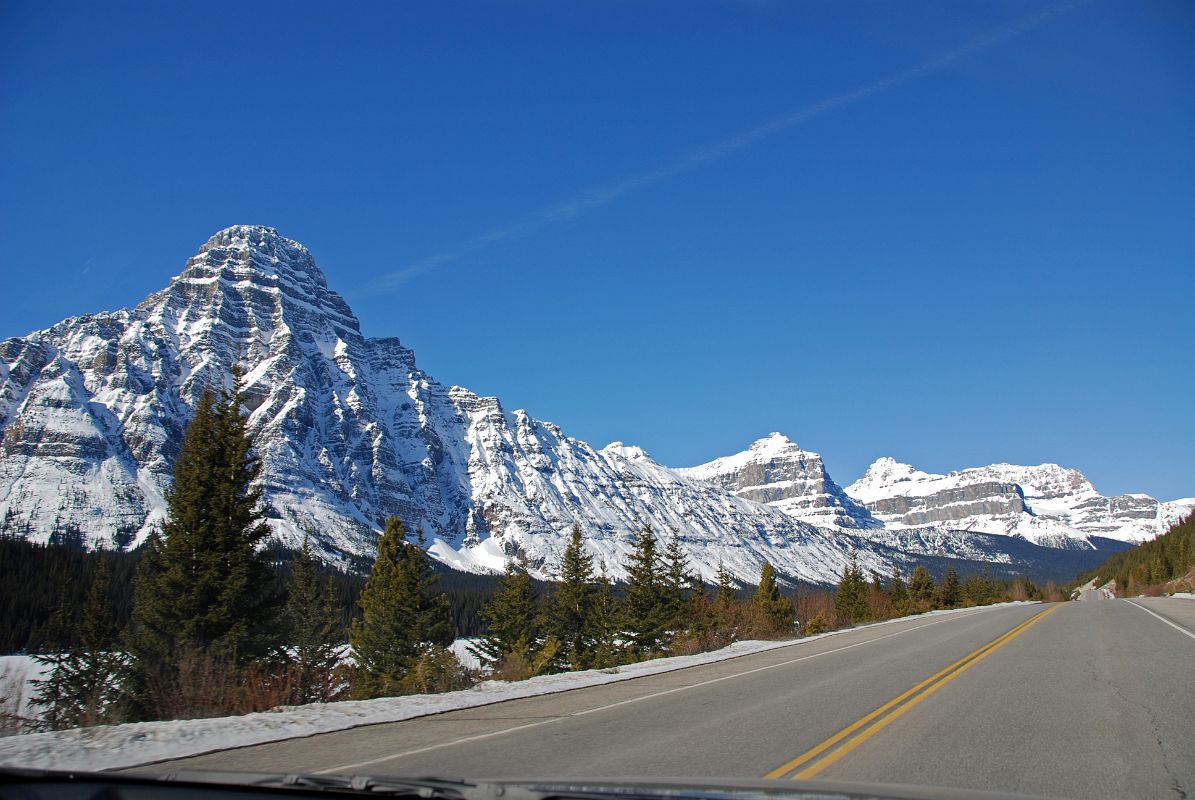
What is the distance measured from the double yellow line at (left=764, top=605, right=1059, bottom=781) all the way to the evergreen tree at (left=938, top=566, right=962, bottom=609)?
69.4m

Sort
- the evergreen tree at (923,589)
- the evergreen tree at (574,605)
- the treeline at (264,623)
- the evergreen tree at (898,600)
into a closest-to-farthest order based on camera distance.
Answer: the treeline at (264,623), the evergreen tree at (574,605), the evergreen tree at (898,600), the evergreen tree at (923,589)

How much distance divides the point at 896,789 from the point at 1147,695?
8659mm

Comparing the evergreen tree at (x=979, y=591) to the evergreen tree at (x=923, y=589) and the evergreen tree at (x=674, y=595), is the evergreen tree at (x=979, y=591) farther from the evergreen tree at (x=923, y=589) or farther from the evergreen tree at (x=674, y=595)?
the evergreen tree at (x=674, y=595)

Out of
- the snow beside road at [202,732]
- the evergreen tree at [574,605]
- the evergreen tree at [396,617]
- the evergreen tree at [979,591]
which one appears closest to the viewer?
the snow beside road at [202,732]

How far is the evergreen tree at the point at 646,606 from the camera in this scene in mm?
40656

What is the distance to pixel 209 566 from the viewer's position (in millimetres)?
19672

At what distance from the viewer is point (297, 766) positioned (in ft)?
23.7

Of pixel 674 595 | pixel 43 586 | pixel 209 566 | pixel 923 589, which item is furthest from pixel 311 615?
pixel 43 586

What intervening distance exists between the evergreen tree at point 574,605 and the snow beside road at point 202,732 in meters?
32.2

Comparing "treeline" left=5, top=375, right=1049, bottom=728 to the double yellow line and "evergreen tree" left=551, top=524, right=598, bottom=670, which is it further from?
the double yellow line

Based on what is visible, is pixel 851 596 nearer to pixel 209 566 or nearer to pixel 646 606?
pixel 646 606

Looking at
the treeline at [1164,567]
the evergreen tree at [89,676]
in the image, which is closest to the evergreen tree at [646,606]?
the evergreen tree at [89,676]

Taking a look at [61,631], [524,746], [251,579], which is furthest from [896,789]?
[61,631]

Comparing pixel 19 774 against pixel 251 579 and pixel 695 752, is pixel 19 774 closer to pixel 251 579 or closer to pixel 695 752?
pixel 695 752
